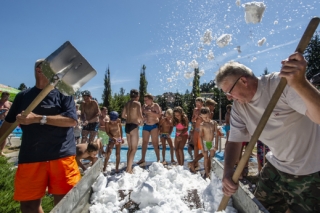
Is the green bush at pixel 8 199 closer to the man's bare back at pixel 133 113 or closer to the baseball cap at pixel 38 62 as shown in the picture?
the baseball cap at pixel 38 62

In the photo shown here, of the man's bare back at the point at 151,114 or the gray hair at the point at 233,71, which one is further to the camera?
the man's bare back at the point at 151,114

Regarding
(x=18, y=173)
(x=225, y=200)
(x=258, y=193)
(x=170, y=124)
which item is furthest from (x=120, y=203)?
(x=170, y=124)

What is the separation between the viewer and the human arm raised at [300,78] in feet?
4.03

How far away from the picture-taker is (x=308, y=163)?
183cm

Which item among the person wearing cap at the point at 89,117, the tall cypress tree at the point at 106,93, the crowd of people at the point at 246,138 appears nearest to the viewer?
the crowd of people at the point at 246,138

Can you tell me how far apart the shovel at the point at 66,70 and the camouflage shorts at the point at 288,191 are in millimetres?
1798

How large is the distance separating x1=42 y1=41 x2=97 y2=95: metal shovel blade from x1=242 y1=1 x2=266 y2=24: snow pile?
189 cm

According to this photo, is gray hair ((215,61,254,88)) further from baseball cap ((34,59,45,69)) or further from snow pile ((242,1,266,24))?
baseball cap ((34,59,45,69))

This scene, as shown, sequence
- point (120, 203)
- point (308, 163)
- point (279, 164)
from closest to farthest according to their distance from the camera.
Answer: point (308, 163)
point (279, 164)
point (120, 203)

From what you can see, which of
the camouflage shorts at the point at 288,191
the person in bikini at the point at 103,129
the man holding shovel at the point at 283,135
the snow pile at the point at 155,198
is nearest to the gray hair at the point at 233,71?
the man holding shovel at the point at 283,135

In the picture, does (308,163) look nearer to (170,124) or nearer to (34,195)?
(34,195)

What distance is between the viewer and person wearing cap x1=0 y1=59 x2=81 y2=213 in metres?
2.26

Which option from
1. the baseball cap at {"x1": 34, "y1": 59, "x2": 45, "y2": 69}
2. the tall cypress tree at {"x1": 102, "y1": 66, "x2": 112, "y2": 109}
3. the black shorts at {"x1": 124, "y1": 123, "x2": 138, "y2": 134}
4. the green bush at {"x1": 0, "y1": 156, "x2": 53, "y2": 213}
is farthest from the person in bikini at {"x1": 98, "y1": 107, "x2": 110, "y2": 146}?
the tall cypress tree at {"x1": 102, "y1": 66, "x2": 112, "y2": 109}

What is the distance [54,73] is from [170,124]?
4577 millimetres
